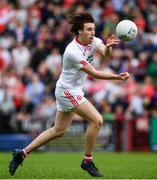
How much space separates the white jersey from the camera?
1130 centimetres

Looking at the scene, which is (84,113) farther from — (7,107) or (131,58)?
(131,58)

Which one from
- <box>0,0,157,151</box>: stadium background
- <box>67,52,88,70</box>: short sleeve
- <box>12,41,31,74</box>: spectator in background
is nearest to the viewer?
<box>67,52,88,70</box>: short sleeve

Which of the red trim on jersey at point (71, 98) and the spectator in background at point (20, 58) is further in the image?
the spectator in background at point (20, 58)

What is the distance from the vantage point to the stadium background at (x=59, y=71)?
2031cm

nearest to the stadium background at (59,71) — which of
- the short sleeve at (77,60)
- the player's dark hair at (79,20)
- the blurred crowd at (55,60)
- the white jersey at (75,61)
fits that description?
the blurred crowd at (55,60)

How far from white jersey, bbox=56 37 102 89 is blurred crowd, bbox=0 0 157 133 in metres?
8.87

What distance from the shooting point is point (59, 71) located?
73.7 feet

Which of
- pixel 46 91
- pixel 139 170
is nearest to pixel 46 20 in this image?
pixel 46 91

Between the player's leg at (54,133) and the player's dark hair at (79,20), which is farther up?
the player's dark hair at (79,20)

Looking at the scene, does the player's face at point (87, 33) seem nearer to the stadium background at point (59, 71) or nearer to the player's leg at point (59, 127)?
the player's leg at point (59, 127)

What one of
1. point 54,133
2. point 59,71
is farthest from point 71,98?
point 59,71

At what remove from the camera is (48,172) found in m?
12.2

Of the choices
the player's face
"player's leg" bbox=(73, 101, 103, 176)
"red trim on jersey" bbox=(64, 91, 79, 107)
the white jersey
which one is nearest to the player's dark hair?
the player's face

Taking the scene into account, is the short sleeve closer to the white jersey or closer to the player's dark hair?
the white jersey
